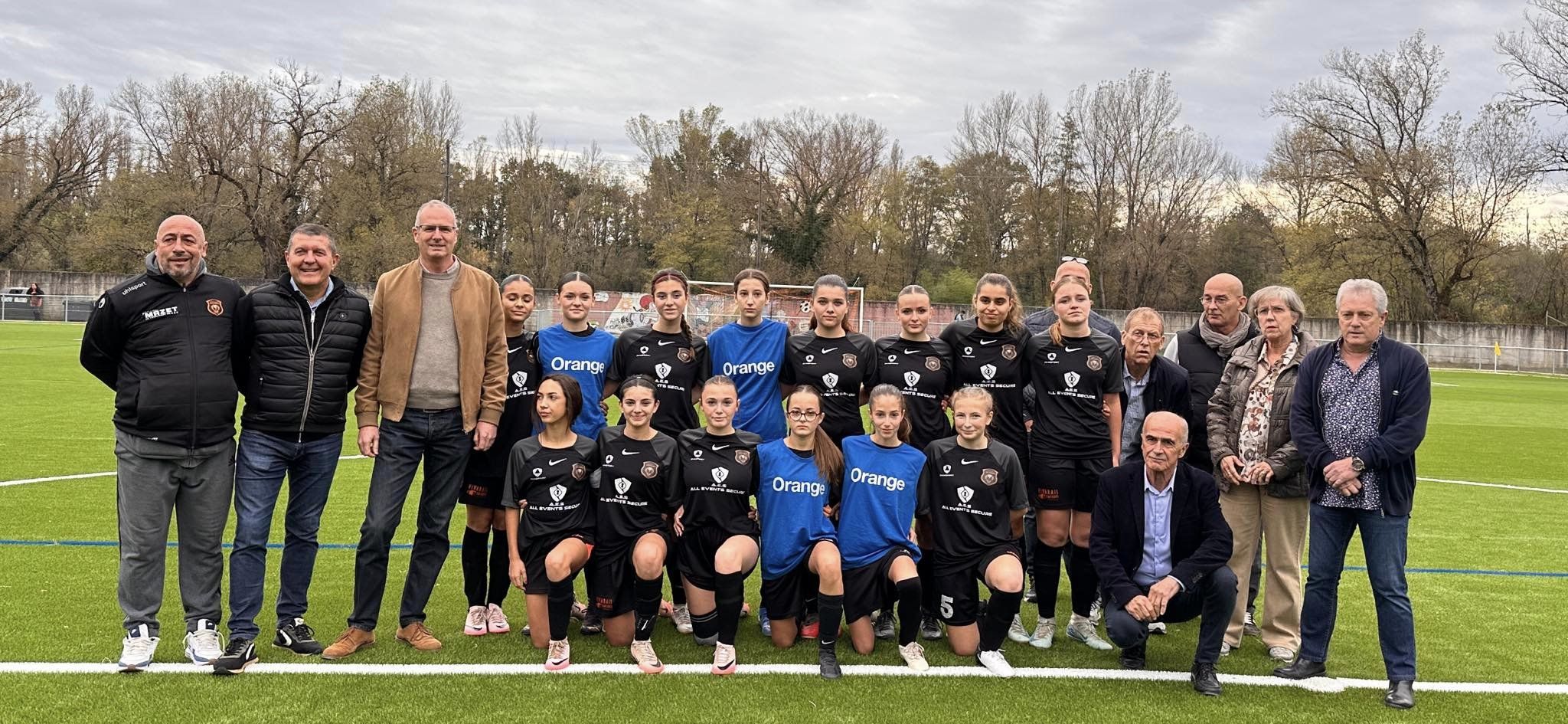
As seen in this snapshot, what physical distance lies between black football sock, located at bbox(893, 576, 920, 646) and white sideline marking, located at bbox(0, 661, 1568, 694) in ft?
0.51

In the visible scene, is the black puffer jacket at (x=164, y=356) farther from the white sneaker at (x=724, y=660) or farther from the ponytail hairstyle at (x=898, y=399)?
the ponytail hairstyle at (x=898, y=399)

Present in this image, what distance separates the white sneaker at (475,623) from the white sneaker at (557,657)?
634mm

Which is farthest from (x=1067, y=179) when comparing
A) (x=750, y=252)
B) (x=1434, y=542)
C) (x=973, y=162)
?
(x=1434, y=542)

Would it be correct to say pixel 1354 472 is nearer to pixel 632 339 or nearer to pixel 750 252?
pixel 632 339

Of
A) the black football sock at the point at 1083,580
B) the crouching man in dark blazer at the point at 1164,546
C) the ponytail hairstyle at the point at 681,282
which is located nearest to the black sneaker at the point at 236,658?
the ponytail hairstyle at the point at 681,282

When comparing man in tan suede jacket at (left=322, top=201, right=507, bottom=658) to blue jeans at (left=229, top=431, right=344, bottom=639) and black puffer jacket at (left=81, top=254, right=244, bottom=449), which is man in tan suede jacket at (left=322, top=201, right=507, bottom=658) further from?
black puffer jacket at (left=81, top=254, right=244, bottom=449)

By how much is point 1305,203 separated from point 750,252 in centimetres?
2557

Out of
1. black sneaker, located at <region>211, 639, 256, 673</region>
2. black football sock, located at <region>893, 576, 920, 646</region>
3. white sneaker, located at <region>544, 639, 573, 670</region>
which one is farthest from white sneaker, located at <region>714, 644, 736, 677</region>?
black sneaker, located at <region>211, 639, 256, 673</region>

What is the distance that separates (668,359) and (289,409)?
182 cm

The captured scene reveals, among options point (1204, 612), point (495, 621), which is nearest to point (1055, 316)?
point (1204, 612)

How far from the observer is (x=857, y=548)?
15.2ft

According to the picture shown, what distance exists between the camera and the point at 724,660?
4.23 meters

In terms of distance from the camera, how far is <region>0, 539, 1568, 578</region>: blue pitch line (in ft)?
20.0

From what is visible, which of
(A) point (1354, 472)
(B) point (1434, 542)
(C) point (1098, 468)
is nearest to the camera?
(A) point (1354, 472)
